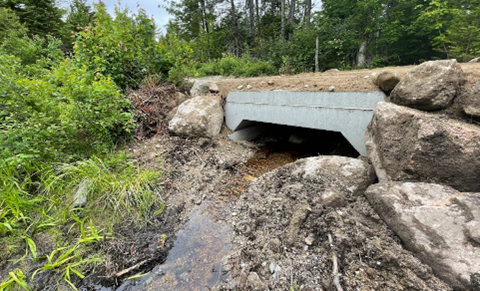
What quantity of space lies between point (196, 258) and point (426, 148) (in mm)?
2905

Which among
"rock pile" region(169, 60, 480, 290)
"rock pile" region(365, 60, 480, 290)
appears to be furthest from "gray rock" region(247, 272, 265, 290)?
"rock pile" region(365, 60, 480, 290)

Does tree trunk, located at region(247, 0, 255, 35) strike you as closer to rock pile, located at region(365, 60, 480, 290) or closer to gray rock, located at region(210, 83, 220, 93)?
gray rock, located at region(210, 83, 220, 93)

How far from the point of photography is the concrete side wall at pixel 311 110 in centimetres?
354

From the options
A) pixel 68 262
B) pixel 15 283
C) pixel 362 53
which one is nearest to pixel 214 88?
pixel 68 262

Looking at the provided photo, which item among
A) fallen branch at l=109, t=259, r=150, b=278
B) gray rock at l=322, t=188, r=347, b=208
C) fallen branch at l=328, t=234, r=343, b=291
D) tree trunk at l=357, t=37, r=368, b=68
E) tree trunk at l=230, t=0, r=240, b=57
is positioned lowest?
fallen branch at l=109, t=259, r=150, b=278

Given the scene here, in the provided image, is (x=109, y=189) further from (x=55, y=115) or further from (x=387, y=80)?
(x=387, y=80)

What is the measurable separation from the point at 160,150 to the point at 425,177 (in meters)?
4.54

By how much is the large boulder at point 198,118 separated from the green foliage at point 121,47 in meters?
1.81

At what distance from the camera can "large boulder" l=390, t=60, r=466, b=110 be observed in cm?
261

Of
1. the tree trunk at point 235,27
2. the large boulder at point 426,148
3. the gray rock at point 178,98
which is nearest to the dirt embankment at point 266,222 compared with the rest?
the large boulder at point 426,148

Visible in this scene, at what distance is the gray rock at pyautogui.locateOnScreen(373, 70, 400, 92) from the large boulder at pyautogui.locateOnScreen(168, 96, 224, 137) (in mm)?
3474

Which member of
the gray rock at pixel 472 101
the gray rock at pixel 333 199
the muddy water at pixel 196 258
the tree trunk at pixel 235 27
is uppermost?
the tree trunk at pixel 235 27

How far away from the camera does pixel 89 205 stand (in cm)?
319

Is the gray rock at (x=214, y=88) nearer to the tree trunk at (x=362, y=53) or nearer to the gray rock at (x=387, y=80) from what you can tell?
the gray rock at (x=387, y=80)
